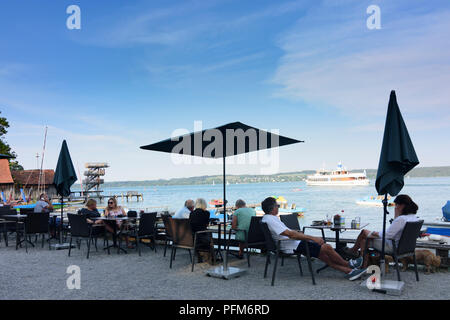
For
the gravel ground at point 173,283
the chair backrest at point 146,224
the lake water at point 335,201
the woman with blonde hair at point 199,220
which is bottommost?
the lake water at point 335,201

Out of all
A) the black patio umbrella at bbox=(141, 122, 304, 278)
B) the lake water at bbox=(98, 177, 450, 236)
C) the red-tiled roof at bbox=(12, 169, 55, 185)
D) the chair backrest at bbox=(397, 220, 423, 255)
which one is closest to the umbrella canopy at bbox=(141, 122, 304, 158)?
the black patio umbrella at bbox=(141, 122, 304, 278)

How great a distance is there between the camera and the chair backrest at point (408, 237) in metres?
4.25

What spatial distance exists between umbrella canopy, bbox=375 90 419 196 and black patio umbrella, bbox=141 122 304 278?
5.55 ft

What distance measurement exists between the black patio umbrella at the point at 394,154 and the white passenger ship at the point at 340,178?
311 ft

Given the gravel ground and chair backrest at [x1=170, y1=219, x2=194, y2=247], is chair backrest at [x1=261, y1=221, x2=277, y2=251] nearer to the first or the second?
the gravel ground

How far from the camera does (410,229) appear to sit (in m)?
4.29

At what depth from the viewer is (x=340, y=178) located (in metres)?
94.4

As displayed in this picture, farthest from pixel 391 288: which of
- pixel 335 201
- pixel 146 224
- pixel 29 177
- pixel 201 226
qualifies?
pixel 335 201

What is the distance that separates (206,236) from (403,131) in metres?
3.34

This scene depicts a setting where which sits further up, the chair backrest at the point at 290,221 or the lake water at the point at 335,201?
the chair backrest at the point at 290,221

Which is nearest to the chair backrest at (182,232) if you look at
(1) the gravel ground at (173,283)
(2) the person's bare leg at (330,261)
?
(1) the gravel ground at (173,283)

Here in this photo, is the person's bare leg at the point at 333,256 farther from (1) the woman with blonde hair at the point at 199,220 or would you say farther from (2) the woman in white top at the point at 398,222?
(1) the woman with blonde hair at the point at 199,220

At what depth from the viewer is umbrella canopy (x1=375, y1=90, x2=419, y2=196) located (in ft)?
13.3

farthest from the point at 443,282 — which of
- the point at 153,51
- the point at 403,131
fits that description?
the point at 153,51
